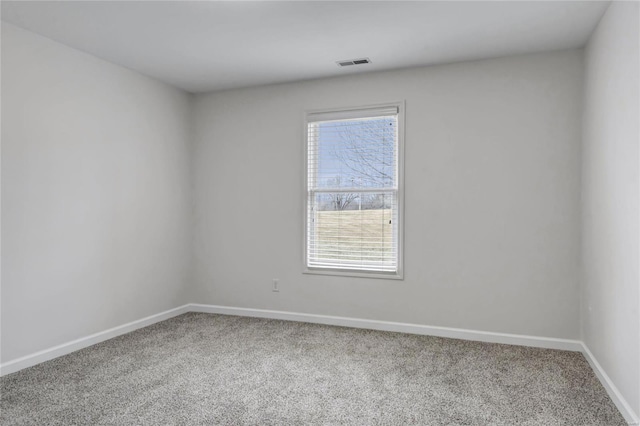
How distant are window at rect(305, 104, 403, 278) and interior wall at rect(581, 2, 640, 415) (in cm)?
150

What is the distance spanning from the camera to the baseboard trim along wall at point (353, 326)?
279 cm

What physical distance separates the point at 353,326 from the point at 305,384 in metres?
1.40

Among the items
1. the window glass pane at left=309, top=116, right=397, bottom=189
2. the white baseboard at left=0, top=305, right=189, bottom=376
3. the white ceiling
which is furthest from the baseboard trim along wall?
the white ceiling

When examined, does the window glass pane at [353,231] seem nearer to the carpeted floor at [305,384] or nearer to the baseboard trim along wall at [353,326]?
the baseboard trim along wall at [353,326]

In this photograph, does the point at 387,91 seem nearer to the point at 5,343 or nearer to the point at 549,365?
the point at 549,365

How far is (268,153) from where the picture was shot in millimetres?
4387

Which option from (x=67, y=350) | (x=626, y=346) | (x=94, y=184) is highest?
(x=94, y=184)

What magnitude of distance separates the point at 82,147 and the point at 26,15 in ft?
3.37

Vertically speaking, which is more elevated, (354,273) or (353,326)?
(354,273)

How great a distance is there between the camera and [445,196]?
3750 millimetres

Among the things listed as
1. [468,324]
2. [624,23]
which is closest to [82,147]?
[468,324]

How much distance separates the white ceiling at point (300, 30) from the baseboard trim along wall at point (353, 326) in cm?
239

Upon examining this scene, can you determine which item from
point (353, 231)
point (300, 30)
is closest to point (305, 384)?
point (353, 231)

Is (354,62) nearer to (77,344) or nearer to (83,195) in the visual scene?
(83,195)
